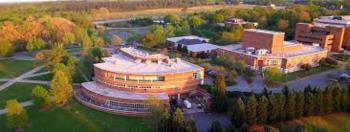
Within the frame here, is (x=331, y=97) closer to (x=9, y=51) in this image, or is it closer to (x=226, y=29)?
(x=226, y=29)

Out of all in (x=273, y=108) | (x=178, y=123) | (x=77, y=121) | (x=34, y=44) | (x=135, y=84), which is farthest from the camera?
(x=34, y=44)

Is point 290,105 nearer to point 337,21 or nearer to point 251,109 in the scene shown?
point 251,109

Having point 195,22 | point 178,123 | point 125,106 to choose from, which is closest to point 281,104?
point 178,123

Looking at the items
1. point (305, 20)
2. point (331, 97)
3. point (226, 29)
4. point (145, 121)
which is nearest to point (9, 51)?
point (145, 121)

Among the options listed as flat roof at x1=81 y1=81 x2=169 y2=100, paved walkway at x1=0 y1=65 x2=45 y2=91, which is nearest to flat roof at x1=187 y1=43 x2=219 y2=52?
flat roof at x1=81 y1=81 x2=169 y2=100

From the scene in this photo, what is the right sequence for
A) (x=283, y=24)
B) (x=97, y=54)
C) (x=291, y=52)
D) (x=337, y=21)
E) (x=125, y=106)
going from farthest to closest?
(x=283, y=24), (x=337, y=21), (x=291, y=52), (x=97, y=54), (x=125, y=106)

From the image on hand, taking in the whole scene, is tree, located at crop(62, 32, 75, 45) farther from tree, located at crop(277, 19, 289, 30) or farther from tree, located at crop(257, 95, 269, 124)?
tree, located at crop(257, 95, 269, 124)
